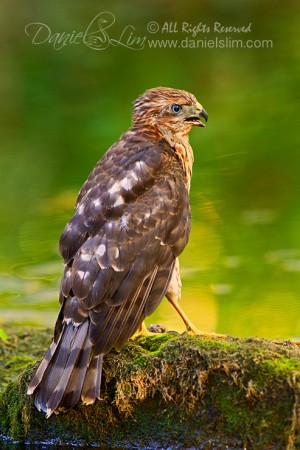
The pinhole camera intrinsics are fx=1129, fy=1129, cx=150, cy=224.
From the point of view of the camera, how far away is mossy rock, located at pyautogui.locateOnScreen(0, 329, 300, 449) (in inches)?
230

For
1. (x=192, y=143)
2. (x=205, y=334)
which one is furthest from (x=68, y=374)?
(x=192, y=143)

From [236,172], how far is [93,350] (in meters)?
6.40

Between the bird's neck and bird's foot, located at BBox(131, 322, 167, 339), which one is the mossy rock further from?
the bird's neck

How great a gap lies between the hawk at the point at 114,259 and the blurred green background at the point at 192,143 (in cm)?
198

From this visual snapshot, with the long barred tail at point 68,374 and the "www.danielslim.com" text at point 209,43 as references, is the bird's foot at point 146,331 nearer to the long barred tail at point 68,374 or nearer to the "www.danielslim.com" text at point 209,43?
the long barred tail at point 68,374

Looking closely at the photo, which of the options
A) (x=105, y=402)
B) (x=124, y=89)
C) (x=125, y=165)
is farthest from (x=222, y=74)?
(x=105, y=402)

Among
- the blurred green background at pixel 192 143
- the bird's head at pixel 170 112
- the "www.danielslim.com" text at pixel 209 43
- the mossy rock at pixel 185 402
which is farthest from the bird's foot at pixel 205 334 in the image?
the "www.danielslim.com" text at pixel 209 43

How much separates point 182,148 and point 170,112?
0.87 feet

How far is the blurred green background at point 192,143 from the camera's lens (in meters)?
9.32

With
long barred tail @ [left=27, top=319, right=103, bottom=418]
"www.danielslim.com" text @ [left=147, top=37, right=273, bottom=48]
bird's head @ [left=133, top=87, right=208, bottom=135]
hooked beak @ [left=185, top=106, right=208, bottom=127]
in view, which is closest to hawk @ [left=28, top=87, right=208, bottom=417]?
long barred tail @ [left=27, top=319, right=103, bottom=418]

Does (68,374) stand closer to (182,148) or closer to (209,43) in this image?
(182,148)

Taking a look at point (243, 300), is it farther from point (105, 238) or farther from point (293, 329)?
point (105, 238)

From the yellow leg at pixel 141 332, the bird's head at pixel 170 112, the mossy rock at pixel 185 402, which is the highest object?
the bird's head at pixel 170 112

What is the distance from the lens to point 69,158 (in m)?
12.9
